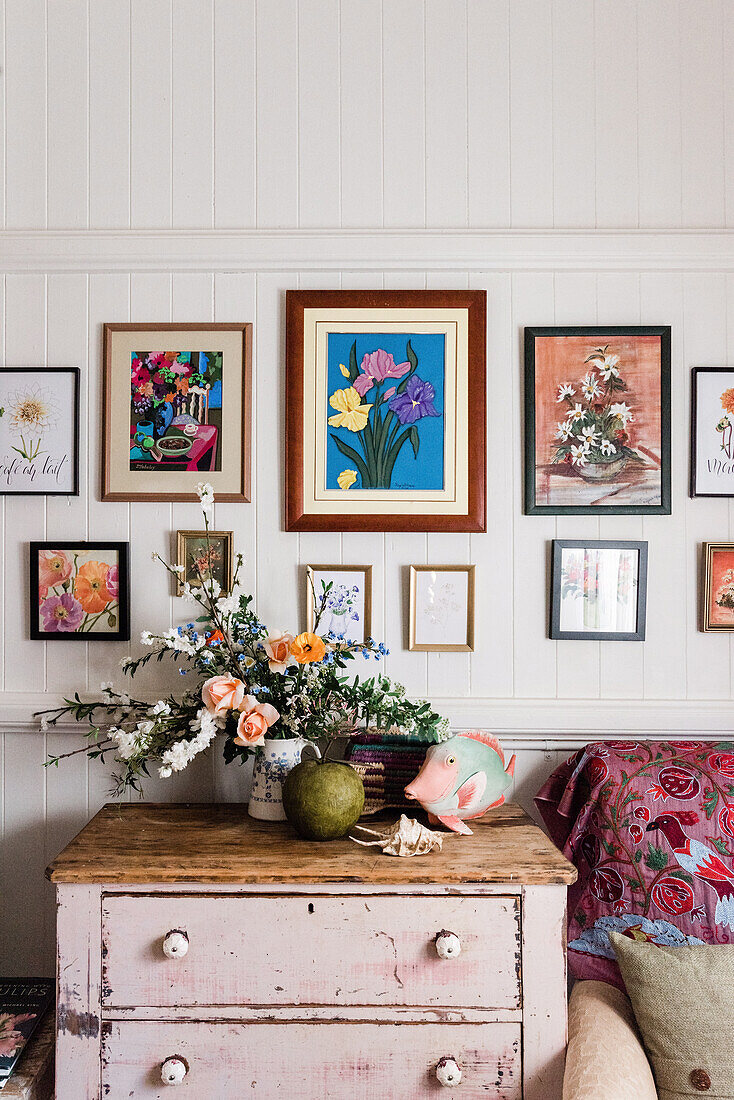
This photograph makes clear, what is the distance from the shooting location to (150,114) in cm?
188

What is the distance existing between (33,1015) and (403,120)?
218 cm

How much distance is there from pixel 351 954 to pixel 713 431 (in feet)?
4.65

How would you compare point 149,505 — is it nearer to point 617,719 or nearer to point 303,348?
point 303,348

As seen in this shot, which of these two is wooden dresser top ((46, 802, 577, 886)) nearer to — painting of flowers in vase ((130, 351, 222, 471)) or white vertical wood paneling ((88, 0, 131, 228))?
painting of flowers in vase ((130, 351, 222, 471))

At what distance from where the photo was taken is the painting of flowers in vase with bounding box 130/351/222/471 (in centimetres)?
186

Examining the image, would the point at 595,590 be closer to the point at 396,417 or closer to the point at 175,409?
the point at 396,417

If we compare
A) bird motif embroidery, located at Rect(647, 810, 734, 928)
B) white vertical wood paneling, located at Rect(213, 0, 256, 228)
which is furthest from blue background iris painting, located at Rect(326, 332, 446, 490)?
bird motif embroidery, located at Rect(647, 810, 734, 928)

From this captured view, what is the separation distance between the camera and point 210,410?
1.86 meters

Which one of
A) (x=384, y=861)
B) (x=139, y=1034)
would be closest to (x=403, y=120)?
(x=384, y=861)

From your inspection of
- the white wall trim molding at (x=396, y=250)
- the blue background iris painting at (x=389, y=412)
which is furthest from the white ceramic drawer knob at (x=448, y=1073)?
the white wall trim molding at (x=396, y=250)

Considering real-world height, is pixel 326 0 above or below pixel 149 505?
above

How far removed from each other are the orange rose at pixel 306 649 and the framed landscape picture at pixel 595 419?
24.9 inches

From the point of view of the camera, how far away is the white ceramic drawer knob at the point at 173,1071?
1.36 metres

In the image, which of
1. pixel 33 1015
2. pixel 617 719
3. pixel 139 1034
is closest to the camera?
pixel 139 1034
